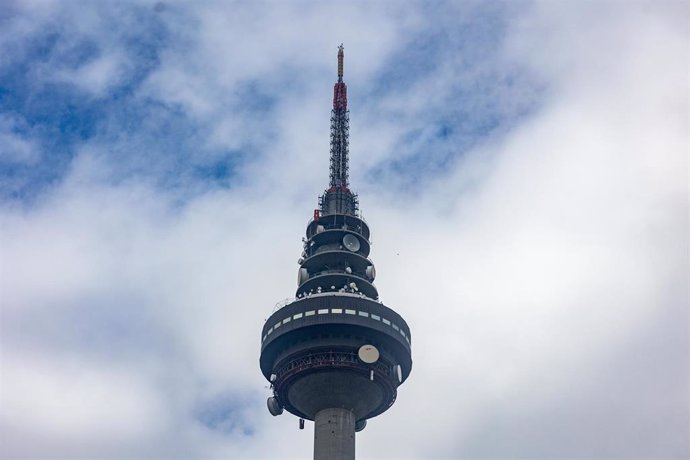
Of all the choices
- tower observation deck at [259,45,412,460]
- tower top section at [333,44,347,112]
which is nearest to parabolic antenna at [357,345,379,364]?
tower observation deck at [259,45,412,460]

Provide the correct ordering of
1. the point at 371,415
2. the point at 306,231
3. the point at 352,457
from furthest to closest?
the point at 306,231, the point at 371,415, the point at 352,457

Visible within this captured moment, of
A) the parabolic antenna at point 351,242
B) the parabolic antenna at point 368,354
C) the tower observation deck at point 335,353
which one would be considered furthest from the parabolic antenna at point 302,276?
the parabolic antenna at point 368,354

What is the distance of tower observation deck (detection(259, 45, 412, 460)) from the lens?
105500 millimetres

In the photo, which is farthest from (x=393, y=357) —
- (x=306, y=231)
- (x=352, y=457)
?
(x=306, y=231)

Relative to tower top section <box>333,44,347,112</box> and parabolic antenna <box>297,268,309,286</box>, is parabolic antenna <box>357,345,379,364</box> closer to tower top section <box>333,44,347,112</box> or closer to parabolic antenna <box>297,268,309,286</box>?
parabolic antenna <box>297,268,309,286</box>

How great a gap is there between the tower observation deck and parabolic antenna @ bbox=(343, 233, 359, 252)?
1.47 m

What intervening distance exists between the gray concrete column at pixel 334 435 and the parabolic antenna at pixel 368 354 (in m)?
7.12

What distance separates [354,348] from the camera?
10675cm

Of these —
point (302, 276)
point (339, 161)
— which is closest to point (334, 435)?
point (302, 276)

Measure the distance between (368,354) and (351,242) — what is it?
18.1 meters

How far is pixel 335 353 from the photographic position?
106 metres

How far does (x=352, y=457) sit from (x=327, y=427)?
14.7ft

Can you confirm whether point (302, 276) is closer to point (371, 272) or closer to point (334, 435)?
point (371, 272)

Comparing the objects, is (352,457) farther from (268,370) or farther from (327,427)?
(268,370)
